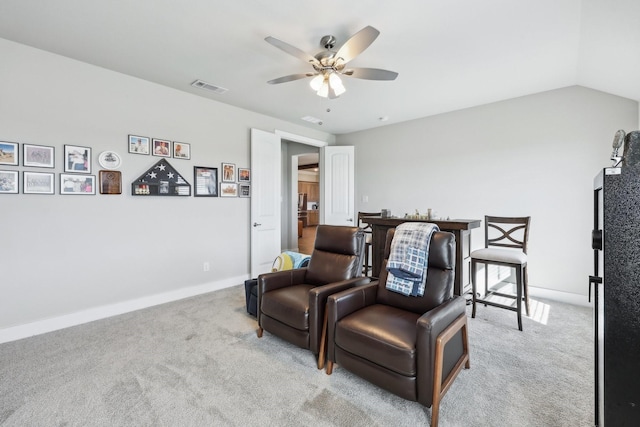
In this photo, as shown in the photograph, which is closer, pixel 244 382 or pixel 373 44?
pixel 244 382

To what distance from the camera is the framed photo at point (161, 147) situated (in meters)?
3.38

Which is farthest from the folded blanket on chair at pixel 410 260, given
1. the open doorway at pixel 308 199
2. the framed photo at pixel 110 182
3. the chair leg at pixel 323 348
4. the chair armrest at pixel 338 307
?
the open doorway at pixel 308 199

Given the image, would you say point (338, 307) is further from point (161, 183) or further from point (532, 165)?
point (532, 165)

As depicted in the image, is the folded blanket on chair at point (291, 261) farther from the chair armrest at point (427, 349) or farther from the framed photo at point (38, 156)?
the framed photo at point (38, 156)

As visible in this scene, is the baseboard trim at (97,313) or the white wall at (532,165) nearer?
the baseboard trim at (97,313)

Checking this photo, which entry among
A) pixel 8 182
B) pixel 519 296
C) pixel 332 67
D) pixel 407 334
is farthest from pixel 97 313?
pixel 519 296

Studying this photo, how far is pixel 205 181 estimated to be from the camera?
3869 mm

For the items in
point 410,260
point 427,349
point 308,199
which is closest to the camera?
point 427,349

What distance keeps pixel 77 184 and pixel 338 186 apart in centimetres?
380

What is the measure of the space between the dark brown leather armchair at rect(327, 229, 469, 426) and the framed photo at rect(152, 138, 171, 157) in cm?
284

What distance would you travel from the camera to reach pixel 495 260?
291 cm

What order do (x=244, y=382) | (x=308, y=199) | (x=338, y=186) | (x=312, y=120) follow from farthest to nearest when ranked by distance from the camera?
(x=308, y=199), (x=338, y=186), (x=312, y=120), (x=244, y=382)

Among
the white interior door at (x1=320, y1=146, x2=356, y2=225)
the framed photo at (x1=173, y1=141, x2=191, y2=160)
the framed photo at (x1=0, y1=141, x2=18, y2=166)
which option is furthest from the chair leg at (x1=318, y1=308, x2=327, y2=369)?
the white interior door at (x1=320, y1=146, x2=356, y2=225)

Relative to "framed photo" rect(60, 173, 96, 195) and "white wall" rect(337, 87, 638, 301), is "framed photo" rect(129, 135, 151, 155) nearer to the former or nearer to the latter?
"framed photo" rect(60, 173, 96, 195)
